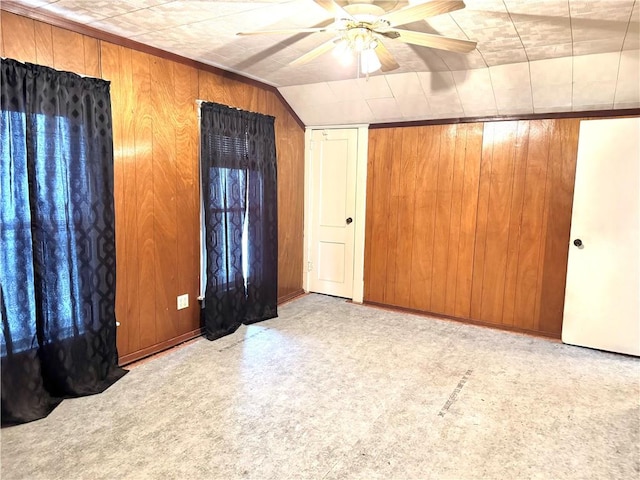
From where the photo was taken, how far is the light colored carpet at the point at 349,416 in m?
2.00

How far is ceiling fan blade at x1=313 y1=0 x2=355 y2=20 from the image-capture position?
171 cm

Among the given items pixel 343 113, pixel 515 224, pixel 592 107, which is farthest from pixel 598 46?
pixel 343 113

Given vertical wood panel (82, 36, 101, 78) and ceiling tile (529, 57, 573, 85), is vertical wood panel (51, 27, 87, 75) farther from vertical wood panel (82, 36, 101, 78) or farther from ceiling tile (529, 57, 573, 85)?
ceiling tile (529, 57, 573, 85)

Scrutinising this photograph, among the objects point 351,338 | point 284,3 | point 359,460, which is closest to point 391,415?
point 359,460

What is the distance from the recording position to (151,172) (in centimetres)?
310

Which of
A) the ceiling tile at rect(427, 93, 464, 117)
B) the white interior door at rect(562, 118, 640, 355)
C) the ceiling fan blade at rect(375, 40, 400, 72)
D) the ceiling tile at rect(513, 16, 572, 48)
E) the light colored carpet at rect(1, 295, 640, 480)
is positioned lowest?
the light colored carpet at rect(1, 295, 640, 480)

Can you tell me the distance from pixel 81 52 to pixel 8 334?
5.75 feet

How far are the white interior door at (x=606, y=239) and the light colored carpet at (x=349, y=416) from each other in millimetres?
262

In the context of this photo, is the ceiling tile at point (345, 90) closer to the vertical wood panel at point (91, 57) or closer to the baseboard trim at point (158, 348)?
the vertical wood panel at point (91, 57)

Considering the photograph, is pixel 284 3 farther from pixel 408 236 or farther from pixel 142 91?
pixel 408 236

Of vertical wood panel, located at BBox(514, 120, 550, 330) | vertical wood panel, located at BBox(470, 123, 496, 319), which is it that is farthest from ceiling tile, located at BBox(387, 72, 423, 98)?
vertical wood panel, located at BBox(514, 120, 550, 330)

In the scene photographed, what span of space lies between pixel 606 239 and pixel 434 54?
206cm

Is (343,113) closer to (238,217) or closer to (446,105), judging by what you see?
(446,105)

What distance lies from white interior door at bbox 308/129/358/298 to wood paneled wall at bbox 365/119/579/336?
237 millimetres
